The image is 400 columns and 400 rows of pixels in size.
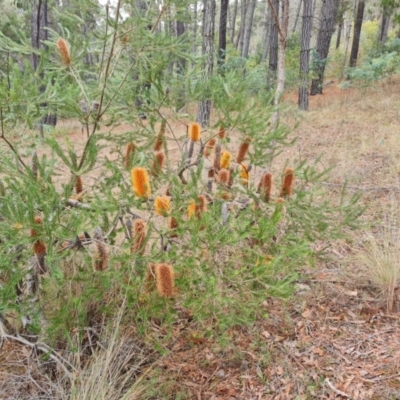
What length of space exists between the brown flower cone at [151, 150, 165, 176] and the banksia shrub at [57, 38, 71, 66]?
2.10 ft

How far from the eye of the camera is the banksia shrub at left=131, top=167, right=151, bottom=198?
169 cm

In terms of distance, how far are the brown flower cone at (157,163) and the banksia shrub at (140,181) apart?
0.95 ft

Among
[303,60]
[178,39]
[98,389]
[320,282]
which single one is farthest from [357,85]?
[98,389]

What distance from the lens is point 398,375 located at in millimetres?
2020

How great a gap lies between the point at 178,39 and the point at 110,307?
5.32ft

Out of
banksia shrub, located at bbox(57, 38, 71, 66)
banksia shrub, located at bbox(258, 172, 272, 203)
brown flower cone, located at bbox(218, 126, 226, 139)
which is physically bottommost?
banksia shrub, located at bbox(258, 172, 272, 203)

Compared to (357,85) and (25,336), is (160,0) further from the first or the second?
(357,85)

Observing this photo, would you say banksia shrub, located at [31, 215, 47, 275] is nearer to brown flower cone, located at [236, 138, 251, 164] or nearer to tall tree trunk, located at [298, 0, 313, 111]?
brown flower cone, located at [236, 138, 251, 164]


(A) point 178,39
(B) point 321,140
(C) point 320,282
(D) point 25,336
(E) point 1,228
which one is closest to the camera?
(E) point 1,228

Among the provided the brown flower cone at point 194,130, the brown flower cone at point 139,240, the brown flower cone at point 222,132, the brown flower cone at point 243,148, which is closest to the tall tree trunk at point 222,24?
the brown flower cone at point 222,132

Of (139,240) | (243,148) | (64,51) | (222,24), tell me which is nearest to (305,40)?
(222,24)

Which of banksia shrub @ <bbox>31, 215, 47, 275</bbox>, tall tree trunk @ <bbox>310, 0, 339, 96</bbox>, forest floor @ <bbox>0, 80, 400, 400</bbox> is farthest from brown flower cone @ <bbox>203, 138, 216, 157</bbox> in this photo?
tall tree trunk @ <bbox>310, 0, 339, 96</bbox>

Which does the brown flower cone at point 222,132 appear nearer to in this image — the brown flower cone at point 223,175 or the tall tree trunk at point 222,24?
the brown flower cone at point 223,175

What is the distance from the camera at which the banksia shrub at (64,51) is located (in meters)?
1.76
